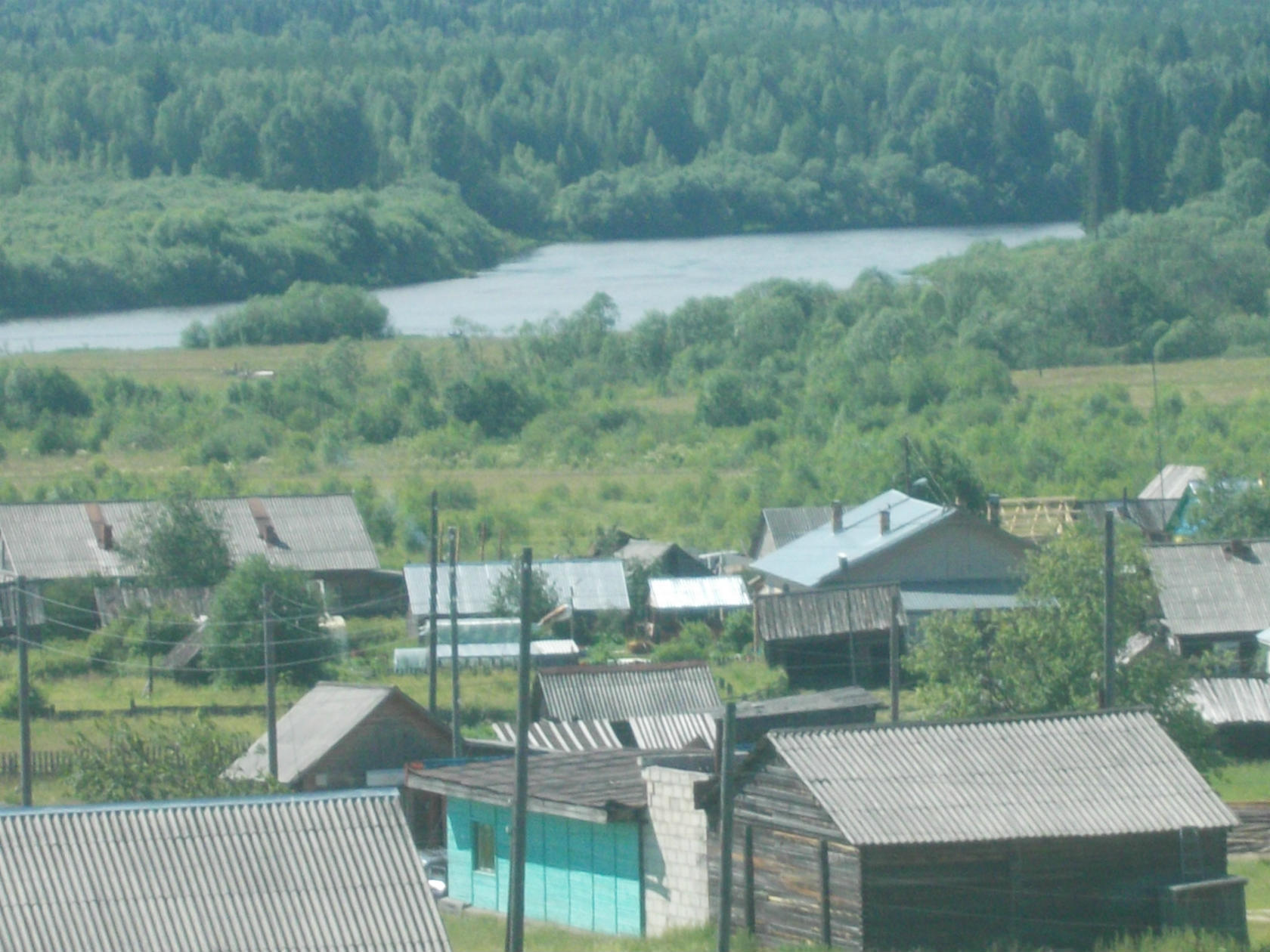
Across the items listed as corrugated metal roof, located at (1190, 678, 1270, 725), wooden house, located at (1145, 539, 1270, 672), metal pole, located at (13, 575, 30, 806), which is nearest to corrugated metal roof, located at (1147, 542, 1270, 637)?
wooden house, located at (1145, 539, 1270, 672)

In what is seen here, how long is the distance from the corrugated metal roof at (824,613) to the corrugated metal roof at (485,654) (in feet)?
8.13

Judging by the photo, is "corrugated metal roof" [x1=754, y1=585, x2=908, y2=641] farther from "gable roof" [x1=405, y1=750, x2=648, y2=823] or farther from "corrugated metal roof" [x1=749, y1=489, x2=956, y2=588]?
"gable roof" [x1=405, y1=750, x2=648, y2=823]

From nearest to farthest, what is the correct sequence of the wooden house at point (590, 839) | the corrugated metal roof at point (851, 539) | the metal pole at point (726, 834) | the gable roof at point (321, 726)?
the metal pole at point (726, 834)
the wooden house at point (590, 839)
the gable roof at point (321, 726)
the corrugated metal roof at point (851, 539)

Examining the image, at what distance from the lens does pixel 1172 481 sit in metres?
35.0

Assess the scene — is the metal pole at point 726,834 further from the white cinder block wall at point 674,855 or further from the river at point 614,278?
the river at point 614,278

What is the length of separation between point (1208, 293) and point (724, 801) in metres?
60.8

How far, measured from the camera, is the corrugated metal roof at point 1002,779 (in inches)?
497

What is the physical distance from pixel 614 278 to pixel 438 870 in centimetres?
8381

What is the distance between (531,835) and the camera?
1512 centimetres

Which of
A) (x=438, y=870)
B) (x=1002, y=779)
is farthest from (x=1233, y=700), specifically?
(x=1002, y=779)

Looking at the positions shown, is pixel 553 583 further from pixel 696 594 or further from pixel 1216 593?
→ pixel 1216 593

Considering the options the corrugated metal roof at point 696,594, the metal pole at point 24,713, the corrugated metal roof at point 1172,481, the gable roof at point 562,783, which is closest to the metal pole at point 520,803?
the gable roof at point 562,783

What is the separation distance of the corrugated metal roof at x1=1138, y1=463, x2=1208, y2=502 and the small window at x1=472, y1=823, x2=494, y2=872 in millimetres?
20257

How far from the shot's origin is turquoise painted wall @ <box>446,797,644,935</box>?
1448 cm
